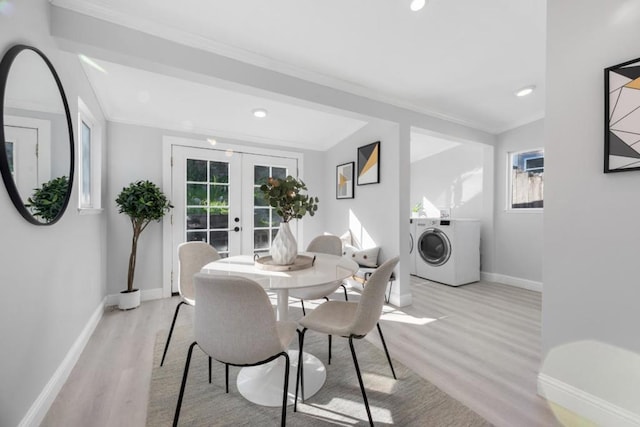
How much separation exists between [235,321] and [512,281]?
4.32m

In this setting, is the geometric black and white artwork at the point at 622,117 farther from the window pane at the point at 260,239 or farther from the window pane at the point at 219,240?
the window pane at the point at 219,240

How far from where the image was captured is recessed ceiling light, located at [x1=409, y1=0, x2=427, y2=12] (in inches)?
69.3

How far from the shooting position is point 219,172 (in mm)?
3764

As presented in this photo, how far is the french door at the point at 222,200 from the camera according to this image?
3.50 meters

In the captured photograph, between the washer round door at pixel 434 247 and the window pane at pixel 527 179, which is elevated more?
the window pane at pixel 527 179

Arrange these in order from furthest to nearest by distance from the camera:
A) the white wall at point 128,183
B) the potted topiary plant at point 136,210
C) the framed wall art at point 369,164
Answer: the framed wall art at point 369,164 → the white wall at point 128,183 → the potted topiary plant at point 136,210

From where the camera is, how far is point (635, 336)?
1354 mm

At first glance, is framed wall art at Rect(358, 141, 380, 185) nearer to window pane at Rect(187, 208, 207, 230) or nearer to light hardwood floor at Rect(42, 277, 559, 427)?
Result: light hardwood floor at Rect(42, 277, 559, 427)

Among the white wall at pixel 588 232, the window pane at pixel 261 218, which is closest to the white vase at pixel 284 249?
the white wall at pixel 588 232

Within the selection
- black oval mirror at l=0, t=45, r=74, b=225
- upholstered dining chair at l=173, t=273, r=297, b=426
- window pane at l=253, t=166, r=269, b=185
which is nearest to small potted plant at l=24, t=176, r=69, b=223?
black oval mirror at l=0, t=45, r=74, b=225

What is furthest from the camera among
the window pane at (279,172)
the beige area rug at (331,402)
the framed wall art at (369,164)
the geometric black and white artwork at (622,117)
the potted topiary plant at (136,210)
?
the window pane at (279,172)

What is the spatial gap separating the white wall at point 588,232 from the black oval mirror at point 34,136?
2761 millimetres

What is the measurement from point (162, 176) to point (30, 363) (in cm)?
240

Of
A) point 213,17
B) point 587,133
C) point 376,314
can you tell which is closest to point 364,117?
point 213,17
